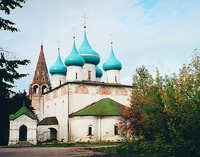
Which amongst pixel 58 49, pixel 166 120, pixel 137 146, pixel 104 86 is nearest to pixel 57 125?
pixel 104 86

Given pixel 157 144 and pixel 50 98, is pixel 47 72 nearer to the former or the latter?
pixel 50 98

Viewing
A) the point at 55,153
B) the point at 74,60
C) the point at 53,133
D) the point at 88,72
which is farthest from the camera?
the point at 88,72

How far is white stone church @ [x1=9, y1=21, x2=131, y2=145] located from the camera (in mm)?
28677

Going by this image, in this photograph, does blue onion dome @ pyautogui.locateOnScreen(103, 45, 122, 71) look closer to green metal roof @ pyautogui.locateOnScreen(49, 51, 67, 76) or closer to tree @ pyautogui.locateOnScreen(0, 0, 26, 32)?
green metal roof @ pyautogui.locateOnScreen(49, 51, 67, 76)

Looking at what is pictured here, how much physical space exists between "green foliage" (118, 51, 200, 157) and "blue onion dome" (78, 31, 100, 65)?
37.5ft

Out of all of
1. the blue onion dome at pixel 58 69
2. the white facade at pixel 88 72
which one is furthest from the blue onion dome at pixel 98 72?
the blue onion dome at pixel 58 69

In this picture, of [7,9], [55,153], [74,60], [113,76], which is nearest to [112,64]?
[113,76]

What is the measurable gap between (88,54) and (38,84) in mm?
8639

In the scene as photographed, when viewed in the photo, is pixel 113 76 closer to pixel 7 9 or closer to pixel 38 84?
pixel 38 84

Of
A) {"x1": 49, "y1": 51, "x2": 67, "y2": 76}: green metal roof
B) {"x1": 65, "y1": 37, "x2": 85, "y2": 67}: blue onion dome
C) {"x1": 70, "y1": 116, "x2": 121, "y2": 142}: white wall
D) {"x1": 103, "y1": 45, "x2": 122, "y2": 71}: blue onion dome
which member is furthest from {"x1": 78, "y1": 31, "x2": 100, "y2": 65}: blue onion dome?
{"x1": 70, "y1": 116, "x2": 121, "y2": 142}: white wall

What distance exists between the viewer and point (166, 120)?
43.9 ft

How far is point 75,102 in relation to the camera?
1222 inches

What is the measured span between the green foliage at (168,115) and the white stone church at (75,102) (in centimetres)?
424

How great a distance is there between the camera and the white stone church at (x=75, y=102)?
28.7 meters
